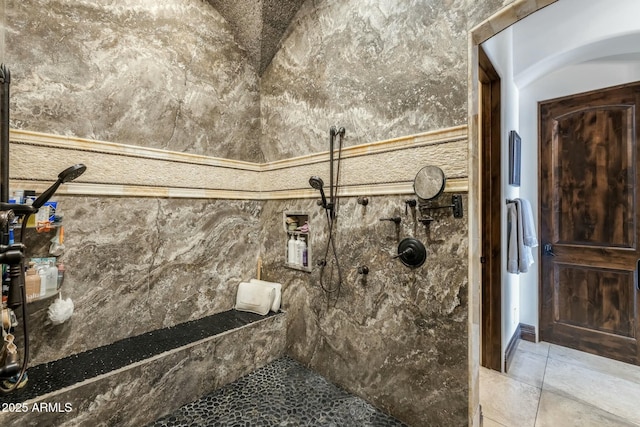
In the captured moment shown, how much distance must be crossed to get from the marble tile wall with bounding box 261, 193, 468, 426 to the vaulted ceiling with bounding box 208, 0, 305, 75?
1337 mm

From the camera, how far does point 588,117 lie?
8.58 ft

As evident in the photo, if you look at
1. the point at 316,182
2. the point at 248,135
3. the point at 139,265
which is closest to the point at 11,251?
the point at 139,265

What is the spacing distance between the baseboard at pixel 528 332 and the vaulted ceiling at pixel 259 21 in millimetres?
3639

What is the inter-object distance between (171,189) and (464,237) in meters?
1.90

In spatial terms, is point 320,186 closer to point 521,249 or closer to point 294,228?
point 294,228

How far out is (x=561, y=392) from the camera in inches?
80.4

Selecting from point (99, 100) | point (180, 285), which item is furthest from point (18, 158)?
point (180, 285)

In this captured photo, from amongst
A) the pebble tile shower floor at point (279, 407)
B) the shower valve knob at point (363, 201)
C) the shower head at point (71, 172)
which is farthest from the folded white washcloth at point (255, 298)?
the shower head at point (71, 172)

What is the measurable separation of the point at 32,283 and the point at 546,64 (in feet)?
13.4

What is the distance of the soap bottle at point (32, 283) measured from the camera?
1.38m

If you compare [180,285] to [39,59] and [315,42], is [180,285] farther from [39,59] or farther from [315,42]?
[315,42]

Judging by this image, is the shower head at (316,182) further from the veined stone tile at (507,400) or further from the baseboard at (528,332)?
the baseboard at (528,332)

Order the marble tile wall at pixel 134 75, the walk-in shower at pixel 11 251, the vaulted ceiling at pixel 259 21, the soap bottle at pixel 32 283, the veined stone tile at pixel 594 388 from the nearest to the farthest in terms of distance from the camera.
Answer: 1. the walk-in shower at pixel 11 251
2. the soap bottle at pixel 32 283
3. the marble tile wall at pixel 134 75
4. the veined stone tile at pixel 594 388
5. the vaulted ceiling at pixel 259 21

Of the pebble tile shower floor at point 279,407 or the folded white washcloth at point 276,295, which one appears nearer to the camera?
the pebble tile shower floor at point 279,407
